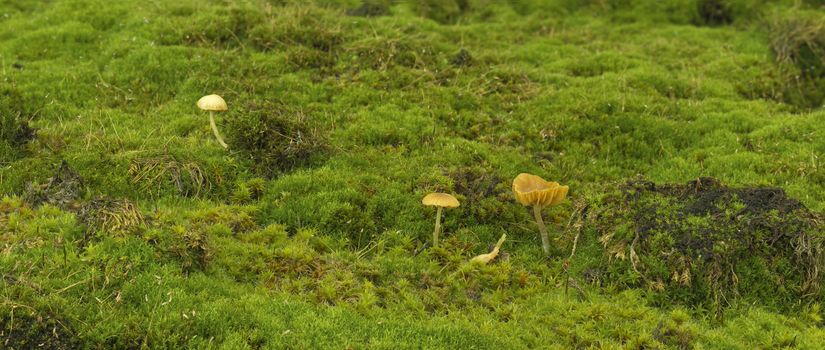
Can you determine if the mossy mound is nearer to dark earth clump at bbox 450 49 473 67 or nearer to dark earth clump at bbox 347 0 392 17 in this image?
dark earth clump at bbox 450 49 473 67

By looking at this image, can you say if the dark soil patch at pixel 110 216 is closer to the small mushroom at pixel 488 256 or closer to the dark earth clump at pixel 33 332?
the dark earth clump at pixel 33 332

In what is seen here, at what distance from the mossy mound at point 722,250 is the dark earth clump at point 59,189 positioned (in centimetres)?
705

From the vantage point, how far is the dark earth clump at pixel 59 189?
8.84 m

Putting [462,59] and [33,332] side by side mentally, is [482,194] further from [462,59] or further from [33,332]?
[33,332]

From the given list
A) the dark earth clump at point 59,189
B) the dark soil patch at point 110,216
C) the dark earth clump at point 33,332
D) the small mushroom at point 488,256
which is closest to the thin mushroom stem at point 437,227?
the small mushroom at point 488,256

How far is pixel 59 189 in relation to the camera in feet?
29.8

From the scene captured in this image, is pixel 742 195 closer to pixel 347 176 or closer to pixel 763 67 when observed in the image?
pixel 347 176

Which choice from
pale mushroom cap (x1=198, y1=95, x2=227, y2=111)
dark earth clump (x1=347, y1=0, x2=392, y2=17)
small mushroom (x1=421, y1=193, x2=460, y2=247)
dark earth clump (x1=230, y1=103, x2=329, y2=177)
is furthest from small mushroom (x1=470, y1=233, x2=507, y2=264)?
dark earth clump (x1=347, y1=0, x2=392, y2=17)

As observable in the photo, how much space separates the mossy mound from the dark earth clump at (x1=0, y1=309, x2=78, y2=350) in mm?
6150

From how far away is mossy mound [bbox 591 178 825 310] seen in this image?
324 inches

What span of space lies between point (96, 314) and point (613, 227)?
6.30m

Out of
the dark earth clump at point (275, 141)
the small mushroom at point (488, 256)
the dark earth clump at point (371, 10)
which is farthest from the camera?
the dark earth clump at point (371, 10)

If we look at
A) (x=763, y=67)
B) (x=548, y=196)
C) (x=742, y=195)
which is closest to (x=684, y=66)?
(x=763, y=67)

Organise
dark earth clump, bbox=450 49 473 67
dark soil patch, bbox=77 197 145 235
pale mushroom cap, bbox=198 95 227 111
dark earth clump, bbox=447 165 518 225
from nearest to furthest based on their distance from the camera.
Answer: dark soil patch, bbox=77 197 145 235
dark earth clump, bbox=447 165 518 225
pale mushroom cap, bbox=198 95 227 111
dark earth clump, bbox=450 49 473 67
